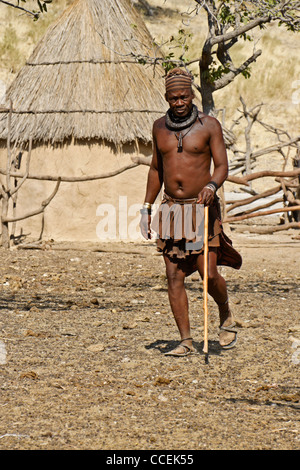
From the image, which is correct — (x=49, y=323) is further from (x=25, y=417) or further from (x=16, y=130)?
(x=16, y=130)

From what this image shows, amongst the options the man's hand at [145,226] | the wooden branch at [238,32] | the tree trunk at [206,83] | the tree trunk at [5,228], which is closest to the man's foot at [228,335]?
the man's hand at [145,226]

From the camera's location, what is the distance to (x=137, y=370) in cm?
436

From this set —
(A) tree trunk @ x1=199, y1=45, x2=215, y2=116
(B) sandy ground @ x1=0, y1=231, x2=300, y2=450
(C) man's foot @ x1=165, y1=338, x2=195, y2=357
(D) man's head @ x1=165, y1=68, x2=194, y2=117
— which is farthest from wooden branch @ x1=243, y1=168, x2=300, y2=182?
(C) man's foot @ x1=165, y1=338, x2=195, y2=357

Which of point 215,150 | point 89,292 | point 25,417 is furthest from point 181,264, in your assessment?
point 89,292

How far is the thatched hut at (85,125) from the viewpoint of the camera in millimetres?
11078

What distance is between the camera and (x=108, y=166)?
1120 centimetres

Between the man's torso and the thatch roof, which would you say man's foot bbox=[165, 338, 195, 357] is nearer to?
the man's torso

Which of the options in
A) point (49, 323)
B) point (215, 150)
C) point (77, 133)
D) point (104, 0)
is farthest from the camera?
point (104, 0)

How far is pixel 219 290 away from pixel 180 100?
124 centimetres

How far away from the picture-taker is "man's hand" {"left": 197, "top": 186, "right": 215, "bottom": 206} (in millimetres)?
4363

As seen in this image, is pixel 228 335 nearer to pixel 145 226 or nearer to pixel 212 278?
pixel 212 278
